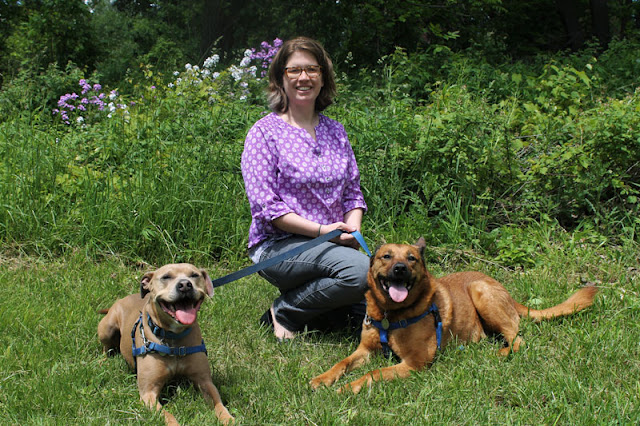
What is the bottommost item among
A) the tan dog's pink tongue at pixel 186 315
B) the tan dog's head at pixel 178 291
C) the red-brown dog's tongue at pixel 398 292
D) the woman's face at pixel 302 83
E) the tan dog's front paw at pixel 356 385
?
the tan dog's front paw at pixel 356 385

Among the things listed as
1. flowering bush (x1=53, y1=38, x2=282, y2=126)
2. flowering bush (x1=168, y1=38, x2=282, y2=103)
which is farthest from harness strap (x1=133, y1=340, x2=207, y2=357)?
flowering bush (x1=168, y1=38, x2=282, y2=103)

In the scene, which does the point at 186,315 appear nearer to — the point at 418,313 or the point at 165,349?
the point at 165,349

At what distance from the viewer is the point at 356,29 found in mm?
11977

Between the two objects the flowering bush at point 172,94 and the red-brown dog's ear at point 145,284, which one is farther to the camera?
the flowering bush at point 172,94

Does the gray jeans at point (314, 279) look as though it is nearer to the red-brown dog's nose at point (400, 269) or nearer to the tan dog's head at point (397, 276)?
the tan dog's head at point (397, 276)

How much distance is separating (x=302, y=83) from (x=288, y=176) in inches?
26.5

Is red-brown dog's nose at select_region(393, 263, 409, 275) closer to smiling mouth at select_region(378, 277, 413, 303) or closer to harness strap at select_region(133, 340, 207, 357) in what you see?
smiling mouth at select_region(378, 277, 413, 303)

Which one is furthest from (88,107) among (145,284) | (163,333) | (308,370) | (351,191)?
(308,370)

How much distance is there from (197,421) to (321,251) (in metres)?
1.42

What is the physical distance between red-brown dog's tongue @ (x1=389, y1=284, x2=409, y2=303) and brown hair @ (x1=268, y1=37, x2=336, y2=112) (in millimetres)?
1555

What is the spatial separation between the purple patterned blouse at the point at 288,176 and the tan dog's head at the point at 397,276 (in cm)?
57

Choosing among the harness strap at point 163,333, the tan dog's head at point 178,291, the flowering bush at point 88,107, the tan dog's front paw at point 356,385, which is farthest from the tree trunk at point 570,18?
the harness strap at point 163,333

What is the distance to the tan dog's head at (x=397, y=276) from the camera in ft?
10.7

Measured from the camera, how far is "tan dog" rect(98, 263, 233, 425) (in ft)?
Answer: 8.88
